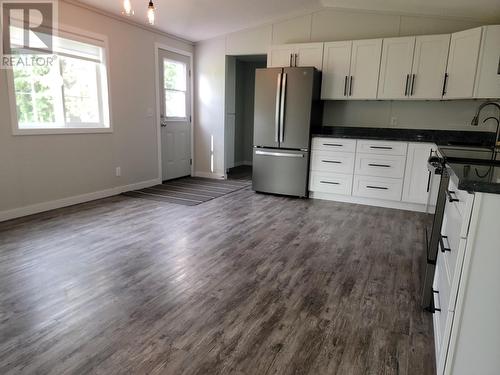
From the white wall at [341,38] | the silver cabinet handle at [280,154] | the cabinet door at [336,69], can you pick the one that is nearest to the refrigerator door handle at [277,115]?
the silver cabinet handle at [280,154]

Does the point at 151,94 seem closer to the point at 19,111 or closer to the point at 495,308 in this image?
the point at 19,111

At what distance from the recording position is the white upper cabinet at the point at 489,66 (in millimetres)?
3578

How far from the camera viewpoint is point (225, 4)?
4.25m

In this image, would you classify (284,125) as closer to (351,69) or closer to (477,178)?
(351,69)

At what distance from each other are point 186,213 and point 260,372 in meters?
2.55

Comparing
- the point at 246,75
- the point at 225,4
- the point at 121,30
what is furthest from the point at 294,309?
the point at 246,75

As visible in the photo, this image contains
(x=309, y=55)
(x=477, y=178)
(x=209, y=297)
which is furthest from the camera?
(x=309, y=55)

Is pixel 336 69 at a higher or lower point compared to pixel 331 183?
higher

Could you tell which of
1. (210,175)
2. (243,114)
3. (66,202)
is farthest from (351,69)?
(66,202)

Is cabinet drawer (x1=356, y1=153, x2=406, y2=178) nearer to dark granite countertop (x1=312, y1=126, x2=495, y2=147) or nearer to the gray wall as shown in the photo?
dark granite countertop (x1=312, y1=126, x2=495, y2=147)

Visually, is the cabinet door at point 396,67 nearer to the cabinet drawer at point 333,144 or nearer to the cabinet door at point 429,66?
the cabinet door at point 429,66

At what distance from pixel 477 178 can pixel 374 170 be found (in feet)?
10.2

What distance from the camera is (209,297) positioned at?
208cm

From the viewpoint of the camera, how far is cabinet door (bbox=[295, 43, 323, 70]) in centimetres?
455
